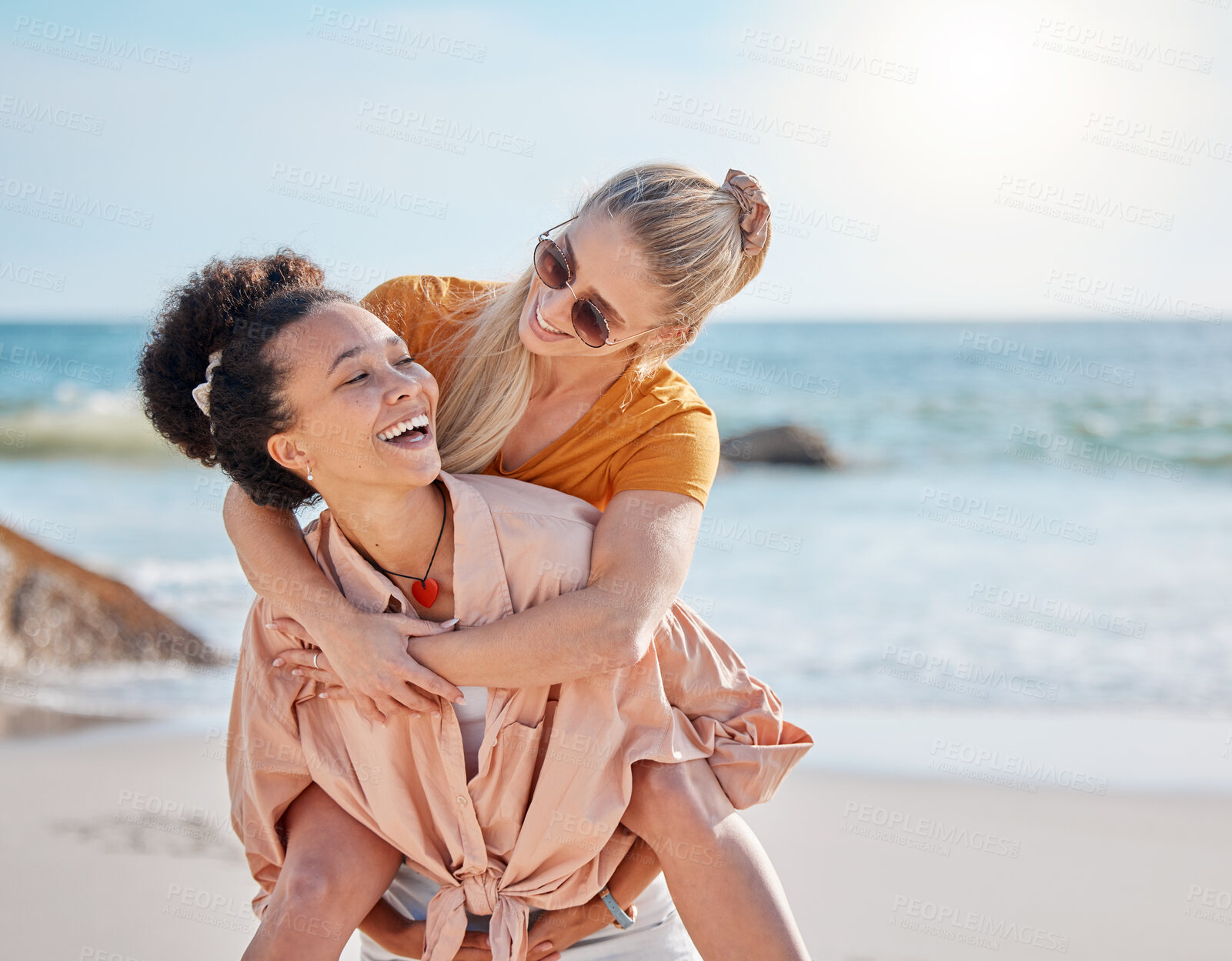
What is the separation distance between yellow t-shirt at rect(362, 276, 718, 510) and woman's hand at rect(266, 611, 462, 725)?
0.55 m

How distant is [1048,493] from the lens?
531 inches

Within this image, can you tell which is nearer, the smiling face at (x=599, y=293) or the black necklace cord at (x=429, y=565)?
the black necklace cord at (x=429, y=565)

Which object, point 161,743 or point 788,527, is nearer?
point 161,743

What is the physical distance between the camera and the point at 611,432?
272 centimetres

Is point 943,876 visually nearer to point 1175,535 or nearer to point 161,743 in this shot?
point 161,743

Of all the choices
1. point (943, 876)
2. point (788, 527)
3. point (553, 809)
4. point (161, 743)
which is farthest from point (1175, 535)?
point (553, 809)

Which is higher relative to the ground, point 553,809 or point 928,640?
point 553,809

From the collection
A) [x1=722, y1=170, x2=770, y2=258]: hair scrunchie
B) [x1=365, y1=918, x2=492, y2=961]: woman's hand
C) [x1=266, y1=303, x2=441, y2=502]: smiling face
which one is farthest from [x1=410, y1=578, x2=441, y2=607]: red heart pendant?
[x1=722, y1=170, x2=770, y2=258]: hair scrunchie

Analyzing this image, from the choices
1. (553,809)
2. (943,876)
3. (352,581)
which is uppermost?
(352,581)

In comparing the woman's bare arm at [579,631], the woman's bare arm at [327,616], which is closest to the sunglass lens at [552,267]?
the woman's bare arm at [579,631]

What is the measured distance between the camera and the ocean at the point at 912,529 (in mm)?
6809

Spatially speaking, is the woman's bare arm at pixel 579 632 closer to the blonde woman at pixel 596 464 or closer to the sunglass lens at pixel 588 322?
the blonde woman at pixel 596 464

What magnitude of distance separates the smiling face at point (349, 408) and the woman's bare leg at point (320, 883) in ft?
2.44

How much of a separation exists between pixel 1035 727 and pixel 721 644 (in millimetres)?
3982
